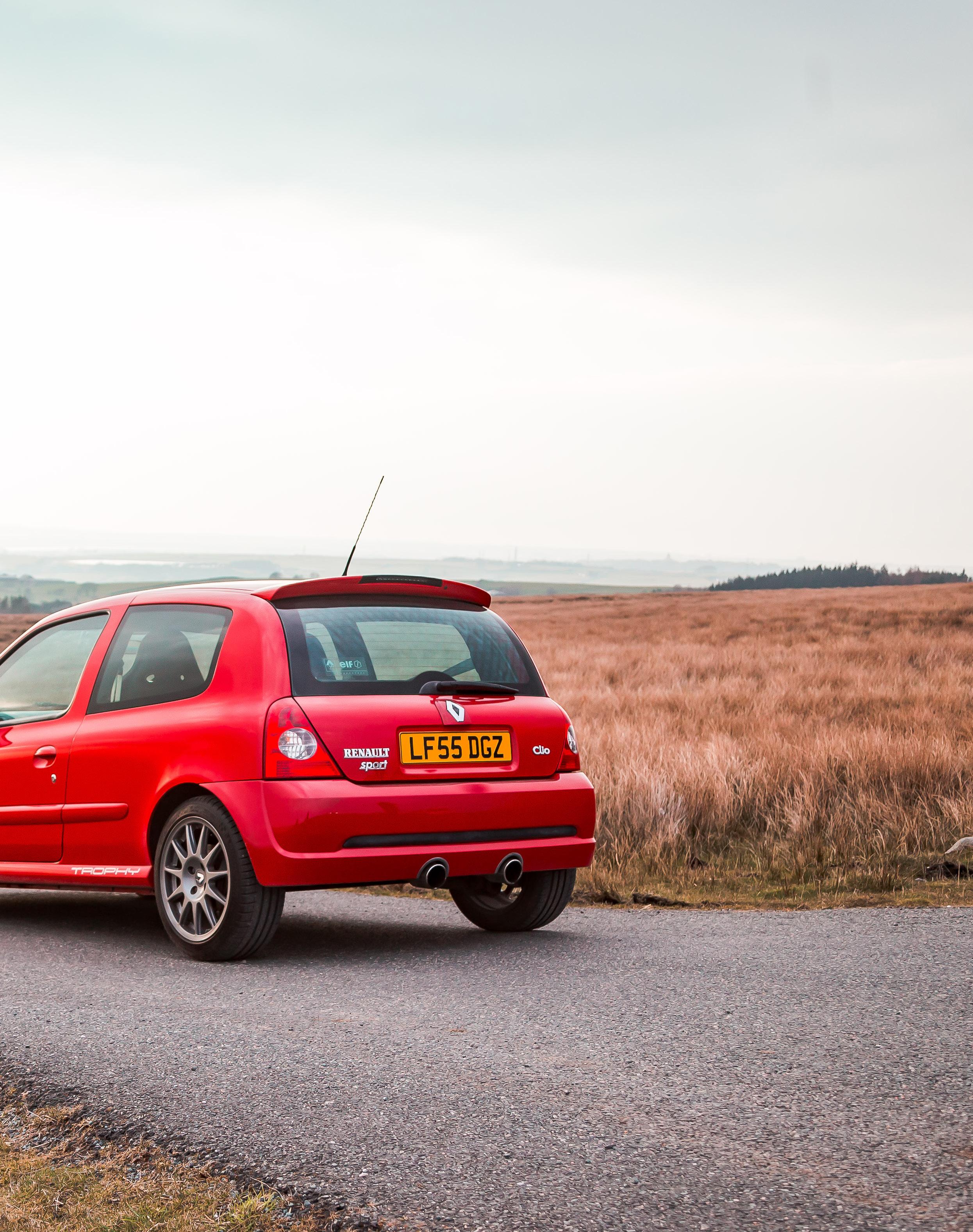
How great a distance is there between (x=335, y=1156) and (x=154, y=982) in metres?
2.41

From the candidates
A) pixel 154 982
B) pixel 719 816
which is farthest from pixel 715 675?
pixel 154 982

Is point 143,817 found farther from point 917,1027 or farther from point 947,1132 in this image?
point 947,1132

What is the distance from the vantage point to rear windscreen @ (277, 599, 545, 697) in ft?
20.3

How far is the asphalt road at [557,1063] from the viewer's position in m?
3.28

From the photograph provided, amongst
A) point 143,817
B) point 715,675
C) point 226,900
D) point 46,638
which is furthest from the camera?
point 715,675

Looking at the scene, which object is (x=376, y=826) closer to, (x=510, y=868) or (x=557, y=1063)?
(x=510, y=868)

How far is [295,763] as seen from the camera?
589 cm

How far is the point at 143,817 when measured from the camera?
6488 millimetres

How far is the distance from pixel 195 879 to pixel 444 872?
1134 mm

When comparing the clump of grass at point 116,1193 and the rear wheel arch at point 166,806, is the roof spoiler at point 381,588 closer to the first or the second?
the rear wheel arch at point 166,806

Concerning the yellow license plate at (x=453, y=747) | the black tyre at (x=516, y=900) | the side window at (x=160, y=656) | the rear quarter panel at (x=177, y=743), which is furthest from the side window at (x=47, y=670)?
the black tyre at (x=516, y=900)

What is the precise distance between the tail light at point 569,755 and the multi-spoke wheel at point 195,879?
1.67m

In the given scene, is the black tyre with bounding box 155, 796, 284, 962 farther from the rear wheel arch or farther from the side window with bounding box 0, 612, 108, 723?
the side window with bounding box 0, 612, 108, 723

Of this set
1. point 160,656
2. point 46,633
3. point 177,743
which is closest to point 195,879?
point 177,743
